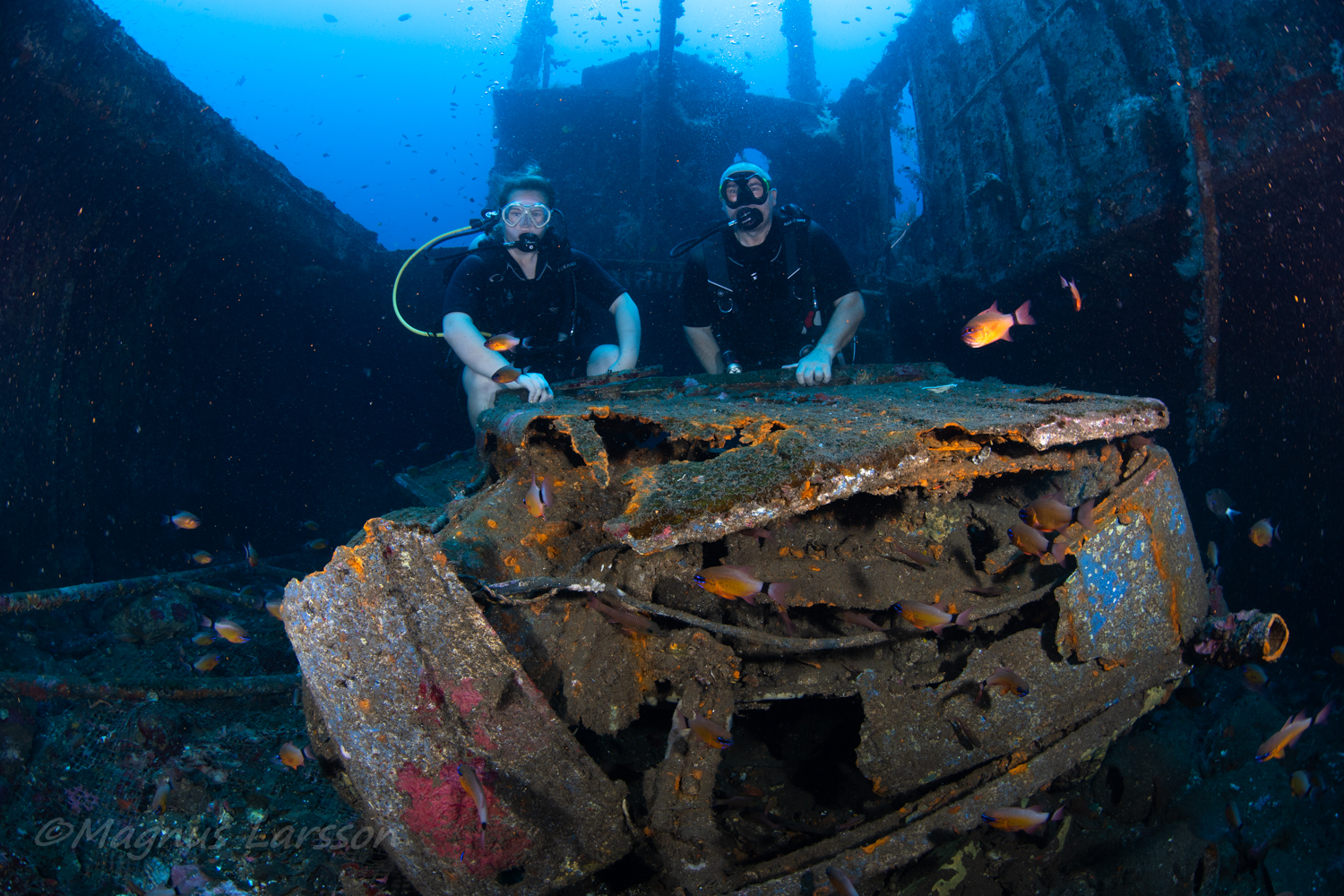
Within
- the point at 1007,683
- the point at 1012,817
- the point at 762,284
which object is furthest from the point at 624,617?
the point at 762,284

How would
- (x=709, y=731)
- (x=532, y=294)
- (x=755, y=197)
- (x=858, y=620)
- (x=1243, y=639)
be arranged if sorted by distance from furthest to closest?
1. (x=532, y=294)
2. (x=755, y=197)
3. (x=858, y=620)
4. (x=1243, y=639)
5. (x=709, y=731)

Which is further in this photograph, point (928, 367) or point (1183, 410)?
point (1183, 410)

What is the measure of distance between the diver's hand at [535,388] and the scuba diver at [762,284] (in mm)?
2916

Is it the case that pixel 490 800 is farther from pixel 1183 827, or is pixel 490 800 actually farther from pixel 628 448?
pixel 1183 827

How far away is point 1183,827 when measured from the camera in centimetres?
284

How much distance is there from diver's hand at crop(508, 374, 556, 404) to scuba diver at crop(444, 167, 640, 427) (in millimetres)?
1401

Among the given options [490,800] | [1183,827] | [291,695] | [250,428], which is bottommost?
[1183,827]

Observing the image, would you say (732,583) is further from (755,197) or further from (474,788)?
(755,197)

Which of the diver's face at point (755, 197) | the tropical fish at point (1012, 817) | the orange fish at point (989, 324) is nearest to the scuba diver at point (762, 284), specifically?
the diver's face at point (755, 197)

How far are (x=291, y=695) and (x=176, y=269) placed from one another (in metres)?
5.84

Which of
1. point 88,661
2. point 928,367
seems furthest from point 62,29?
point 928,367

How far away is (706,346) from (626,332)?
3.48 ft

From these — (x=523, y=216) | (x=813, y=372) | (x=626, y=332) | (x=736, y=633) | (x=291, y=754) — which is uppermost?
(x=523, y=216)

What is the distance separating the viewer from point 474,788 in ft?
6.28
